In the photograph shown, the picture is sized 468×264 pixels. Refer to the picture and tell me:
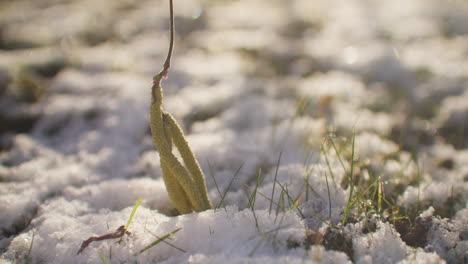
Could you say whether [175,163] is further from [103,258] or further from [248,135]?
[248,135]

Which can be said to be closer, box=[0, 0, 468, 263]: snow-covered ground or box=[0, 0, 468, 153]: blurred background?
box=[0, 0, 468, 263]: snow-covered ground

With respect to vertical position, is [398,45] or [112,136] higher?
[398,45]

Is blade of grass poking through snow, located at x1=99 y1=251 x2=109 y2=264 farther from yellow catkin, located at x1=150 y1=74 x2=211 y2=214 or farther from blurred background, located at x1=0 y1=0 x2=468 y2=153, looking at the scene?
blurred background, located at x1=0 y1=0 x2=468 y2=153

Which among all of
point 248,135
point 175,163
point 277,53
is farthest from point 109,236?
point 277,53

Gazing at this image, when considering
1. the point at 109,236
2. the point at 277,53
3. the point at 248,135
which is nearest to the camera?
the point at 109,236

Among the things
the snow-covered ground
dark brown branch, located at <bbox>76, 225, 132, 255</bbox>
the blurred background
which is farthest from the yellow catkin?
the blurred background

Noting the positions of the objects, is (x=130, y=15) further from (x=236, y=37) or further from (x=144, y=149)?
(x=144, y=149)

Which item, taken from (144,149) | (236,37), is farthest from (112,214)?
→ (236,37)

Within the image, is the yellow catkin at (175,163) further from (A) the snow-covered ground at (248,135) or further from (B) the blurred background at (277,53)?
(B) the blurred background at (277,53)
